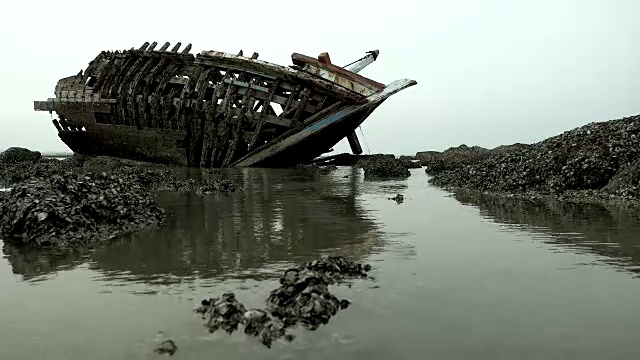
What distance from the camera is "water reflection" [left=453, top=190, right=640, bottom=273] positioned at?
4.53 m

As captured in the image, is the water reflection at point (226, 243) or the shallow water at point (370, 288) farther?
the water reflection at point (226, 243)

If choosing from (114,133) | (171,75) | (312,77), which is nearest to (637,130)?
(312,77)

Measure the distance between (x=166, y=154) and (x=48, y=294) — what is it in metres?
15.3

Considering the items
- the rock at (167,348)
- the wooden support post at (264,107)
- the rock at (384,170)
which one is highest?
the wooden support post at (264,107)

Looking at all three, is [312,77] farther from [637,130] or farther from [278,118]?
[637,130]

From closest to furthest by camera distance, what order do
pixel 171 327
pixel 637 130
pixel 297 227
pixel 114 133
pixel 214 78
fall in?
1. pixel 171 327
2. pixel 297 227
3. pixel 637 130
4. pixel 214 78
5. pixel 114 133

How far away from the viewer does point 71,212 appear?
17.2ft

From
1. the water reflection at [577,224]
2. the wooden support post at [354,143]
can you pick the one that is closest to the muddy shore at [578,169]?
the water reflection at [577,224]

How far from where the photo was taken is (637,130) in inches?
368

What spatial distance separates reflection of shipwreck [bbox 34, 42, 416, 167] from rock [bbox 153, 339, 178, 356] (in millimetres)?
13249

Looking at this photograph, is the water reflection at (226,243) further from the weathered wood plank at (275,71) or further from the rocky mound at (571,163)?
the weathered wood plank at (275,71)

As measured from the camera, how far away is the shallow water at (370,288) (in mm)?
2484

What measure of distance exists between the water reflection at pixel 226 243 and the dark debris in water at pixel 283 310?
653 mm

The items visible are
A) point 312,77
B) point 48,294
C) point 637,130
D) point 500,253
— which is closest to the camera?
point 48,294
